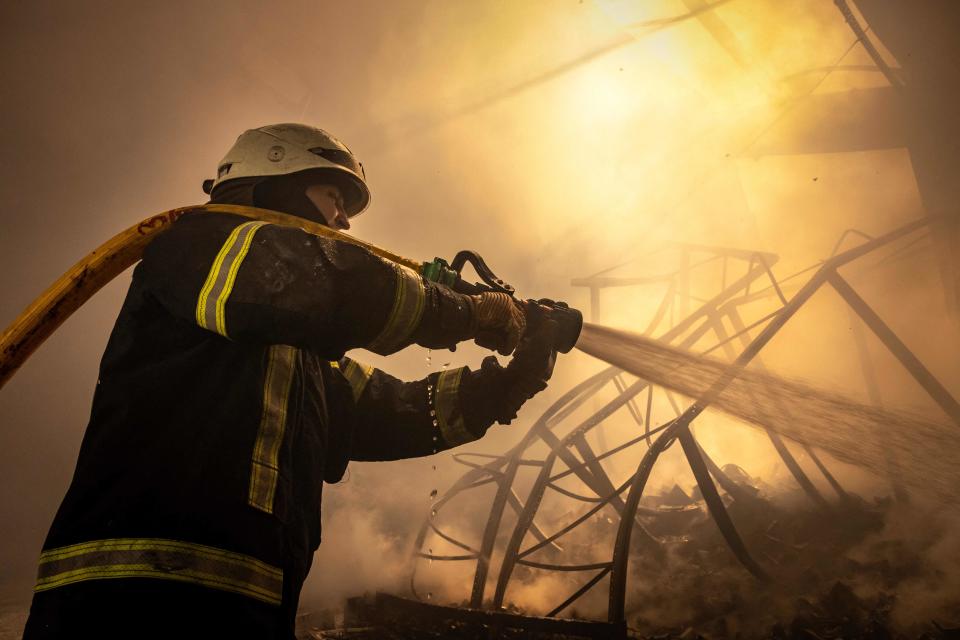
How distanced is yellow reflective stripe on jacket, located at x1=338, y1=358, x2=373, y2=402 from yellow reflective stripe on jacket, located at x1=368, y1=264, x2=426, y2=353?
3.36 feet

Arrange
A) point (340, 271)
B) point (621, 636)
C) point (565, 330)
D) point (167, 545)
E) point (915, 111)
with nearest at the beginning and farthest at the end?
point (167, 545), point (340, 271), point (565, 330), point (621, 636), point (915, 111)

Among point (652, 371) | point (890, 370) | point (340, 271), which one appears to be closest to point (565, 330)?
point (340, 271)

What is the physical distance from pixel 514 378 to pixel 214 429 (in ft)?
4.42

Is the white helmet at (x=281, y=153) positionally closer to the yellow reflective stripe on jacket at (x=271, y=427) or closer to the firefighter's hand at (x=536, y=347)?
the yellow reflective stripe on jacket at (x=271, y=427)

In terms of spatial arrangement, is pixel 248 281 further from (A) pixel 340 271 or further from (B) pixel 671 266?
(B) pixel 671 266

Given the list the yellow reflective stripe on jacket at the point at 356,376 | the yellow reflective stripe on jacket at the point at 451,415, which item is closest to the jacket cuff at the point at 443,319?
the yellow reflective stripe on jacket at the point at 451,415

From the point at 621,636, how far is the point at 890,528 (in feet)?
14.3

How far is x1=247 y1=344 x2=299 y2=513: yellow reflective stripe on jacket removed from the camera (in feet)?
4.91

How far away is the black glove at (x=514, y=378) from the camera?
2189 millimetres

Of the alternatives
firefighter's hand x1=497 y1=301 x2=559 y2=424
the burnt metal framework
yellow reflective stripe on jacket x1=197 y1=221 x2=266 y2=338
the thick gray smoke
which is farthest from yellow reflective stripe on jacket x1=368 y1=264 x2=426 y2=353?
the burnt metal framework

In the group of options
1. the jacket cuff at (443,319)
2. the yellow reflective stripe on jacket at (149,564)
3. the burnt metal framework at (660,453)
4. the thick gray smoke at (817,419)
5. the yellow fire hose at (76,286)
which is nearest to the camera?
the yellow reflective stripe on jacket at (149,564)

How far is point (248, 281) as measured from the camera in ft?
4.80

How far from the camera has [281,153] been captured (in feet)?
7.52

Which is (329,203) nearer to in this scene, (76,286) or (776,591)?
(76,286)
